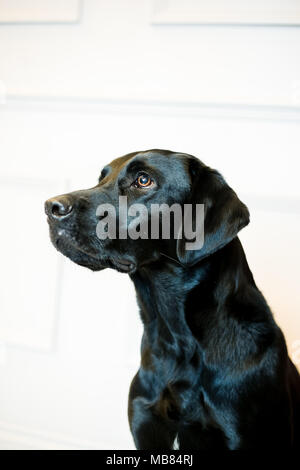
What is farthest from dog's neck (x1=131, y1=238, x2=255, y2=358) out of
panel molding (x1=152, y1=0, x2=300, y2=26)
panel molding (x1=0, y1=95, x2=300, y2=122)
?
panel molding (x1=152, y1=0, x2=300, y2=26)

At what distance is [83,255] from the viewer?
1.07 meters

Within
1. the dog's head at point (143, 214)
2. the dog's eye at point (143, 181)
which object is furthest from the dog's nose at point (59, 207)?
the dog's eye at point (143, 181)

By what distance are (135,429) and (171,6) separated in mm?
1340

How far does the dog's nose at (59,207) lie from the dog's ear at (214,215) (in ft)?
0.82

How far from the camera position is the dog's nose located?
101 centimetres

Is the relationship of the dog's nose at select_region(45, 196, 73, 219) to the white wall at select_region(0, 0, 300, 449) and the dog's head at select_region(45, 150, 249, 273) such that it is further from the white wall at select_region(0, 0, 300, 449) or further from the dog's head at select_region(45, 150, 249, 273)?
the white wall at select_region(0, 0, 300, 449)

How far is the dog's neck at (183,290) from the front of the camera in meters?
1.07

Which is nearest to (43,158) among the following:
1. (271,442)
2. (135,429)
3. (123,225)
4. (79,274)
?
(79,274)

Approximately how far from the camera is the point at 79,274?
5.84ft

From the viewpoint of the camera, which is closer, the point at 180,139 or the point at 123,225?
the point at 123,225

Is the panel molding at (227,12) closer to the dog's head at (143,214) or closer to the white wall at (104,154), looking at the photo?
the white wall at (104,154)

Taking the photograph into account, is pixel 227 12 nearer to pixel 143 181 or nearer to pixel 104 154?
pixel 104 154

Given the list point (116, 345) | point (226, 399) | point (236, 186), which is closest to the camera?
point (226, 399)

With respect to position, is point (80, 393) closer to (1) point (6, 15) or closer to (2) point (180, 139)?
(2) point (180, 139)
